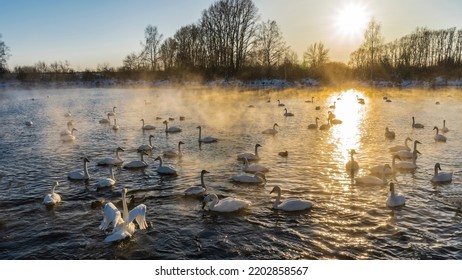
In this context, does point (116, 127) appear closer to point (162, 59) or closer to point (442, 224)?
point (442, 224)

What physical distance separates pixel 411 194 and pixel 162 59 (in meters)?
76.5

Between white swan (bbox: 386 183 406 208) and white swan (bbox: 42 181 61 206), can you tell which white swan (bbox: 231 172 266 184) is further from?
white swan (bbox: 42 181 61 206)

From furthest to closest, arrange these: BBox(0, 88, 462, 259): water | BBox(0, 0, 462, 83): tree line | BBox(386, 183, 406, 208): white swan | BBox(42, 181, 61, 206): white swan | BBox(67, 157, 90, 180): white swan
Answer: BBox(0, 0, 462, 83): tree line < BBox(67, 157, 90, 180): white swan < BBox(42, 181, 61, 206): white swan < BBox(386, 183, 406, 208): white swan < BBox(0, 88, 462, 259): water

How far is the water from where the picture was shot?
8991 millimetres

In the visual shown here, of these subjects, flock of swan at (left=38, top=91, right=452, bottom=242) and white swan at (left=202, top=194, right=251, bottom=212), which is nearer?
flock of swan at (left=38, top=91, right=452, bottom=242)

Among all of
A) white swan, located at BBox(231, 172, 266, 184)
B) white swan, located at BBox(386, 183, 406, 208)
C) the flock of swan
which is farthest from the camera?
white swan, located at BBox(231, 172, 266, 184)

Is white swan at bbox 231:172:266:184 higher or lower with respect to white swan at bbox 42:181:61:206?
higher

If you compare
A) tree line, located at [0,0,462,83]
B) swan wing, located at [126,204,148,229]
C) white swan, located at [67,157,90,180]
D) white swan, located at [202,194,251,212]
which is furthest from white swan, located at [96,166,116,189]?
tree line, located at [0,0,462,83]

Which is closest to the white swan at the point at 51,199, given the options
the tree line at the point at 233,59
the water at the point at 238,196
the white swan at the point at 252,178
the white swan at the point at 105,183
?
the water at the point at 238,196

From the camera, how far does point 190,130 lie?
2500cm

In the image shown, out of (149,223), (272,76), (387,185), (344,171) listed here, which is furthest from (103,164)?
(272,76)

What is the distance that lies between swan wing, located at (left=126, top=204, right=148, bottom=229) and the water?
1.27 feet

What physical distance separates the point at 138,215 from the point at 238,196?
3976 millimetres

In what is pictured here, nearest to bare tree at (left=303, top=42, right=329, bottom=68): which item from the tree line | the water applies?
the tree line
